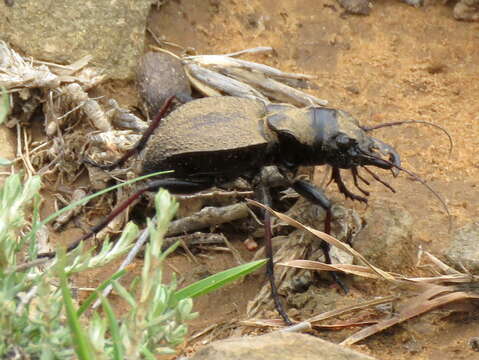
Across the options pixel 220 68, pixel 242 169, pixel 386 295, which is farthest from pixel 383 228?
pixel 220 68

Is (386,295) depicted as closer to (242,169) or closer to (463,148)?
(242,169)

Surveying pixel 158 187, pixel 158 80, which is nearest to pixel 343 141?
pixel 158 187

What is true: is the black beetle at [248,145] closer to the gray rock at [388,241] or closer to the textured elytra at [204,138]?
the textured elytra at [204,138]

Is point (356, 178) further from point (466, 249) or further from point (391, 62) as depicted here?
point (391, 62)

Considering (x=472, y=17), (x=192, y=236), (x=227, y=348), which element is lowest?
(x=192, y=236)

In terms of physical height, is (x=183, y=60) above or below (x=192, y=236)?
above

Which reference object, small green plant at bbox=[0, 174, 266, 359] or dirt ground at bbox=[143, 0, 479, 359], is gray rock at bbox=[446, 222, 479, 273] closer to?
dirt ground at bbox=[143, 0, 479, 359]

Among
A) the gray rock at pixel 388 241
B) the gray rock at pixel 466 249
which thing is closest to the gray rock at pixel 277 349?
the gray rock at pixel 466 249

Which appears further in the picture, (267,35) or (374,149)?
(267,35)
